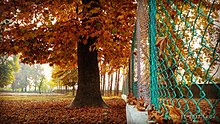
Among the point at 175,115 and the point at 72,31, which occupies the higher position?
the point at 72,31

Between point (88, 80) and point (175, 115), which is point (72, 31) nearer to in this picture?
point (88, 80)

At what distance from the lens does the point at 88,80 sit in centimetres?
877

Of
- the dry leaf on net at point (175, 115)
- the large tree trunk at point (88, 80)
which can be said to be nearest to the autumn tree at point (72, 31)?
the large tree trunk at point (88, 80)

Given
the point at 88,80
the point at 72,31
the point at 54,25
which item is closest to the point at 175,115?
the point at 72,31

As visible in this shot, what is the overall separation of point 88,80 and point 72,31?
1.96m

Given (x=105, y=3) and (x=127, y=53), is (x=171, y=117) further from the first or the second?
(x=127, y=53)

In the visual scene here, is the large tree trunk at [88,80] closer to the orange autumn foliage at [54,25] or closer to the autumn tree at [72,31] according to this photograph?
the autumn tree at [72,31]

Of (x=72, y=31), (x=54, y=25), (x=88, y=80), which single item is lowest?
(x=88, y=80)

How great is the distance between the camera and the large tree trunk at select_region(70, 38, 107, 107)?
8625 millimetres

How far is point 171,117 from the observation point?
1586mm

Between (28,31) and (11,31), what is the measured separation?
0.58m

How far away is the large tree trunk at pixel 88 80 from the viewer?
8.62 meters

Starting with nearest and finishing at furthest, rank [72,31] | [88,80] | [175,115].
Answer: [175,115] → [72,31] → [88,80]

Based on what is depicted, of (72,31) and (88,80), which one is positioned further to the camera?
(88,80)
